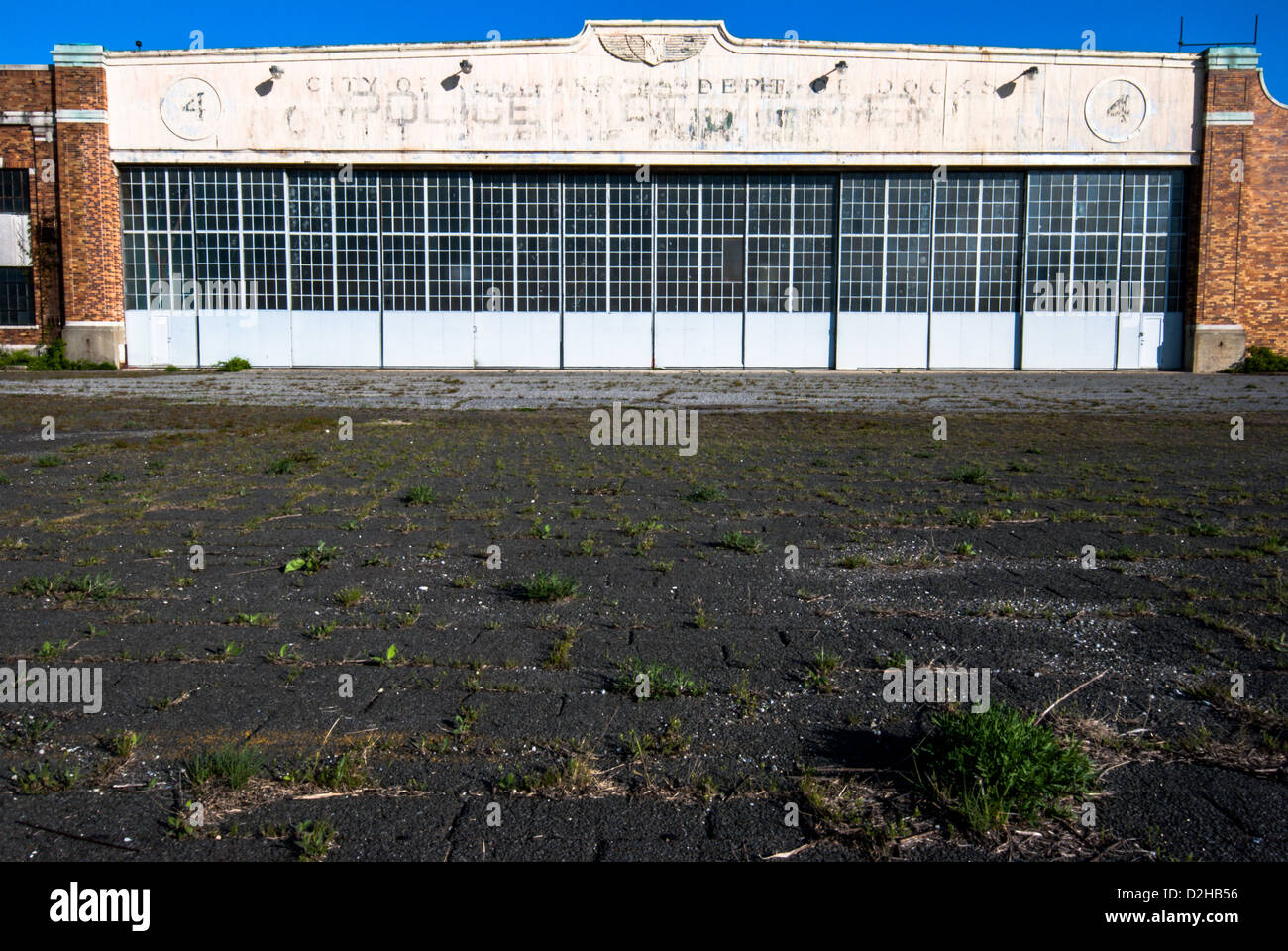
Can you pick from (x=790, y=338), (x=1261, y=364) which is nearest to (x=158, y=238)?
(x=790, y=338)

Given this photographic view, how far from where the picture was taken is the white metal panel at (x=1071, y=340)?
1120 inches

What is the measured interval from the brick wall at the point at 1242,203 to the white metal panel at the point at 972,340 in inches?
200

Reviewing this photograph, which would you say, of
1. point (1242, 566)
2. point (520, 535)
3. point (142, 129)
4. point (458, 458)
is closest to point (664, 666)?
point (520, 535)

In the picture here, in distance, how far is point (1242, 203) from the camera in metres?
27.6

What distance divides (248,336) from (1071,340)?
23.8 m

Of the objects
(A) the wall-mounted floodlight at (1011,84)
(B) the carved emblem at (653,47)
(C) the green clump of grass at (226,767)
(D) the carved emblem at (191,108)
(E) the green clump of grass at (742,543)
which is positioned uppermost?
(B) the carved emblem at (653,47)

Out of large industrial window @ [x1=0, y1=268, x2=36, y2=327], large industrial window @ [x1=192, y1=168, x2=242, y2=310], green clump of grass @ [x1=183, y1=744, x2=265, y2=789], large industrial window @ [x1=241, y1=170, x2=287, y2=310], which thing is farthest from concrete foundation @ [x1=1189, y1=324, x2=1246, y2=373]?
large industrial window @ [x1=0, y1=268, x2=36, y2=327]

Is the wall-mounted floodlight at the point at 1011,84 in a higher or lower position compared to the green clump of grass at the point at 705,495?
higher

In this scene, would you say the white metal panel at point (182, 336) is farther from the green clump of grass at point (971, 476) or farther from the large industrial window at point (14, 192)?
the green clump of grass at point (971, 476)

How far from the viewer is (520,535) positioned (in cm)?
716

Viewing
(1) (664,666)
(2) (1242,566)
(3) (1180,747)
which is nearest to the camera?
(3) (1180,747)

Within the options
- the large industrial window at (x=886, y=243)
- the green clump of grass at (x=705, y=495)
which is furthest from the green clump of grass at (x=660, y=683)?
the large industrial window at (x=886, y=243)

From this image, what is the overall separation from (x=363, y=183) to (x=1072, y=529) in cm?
2563

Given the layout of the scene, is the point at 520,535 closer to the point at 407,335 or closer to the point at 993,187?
the point at 407,335
